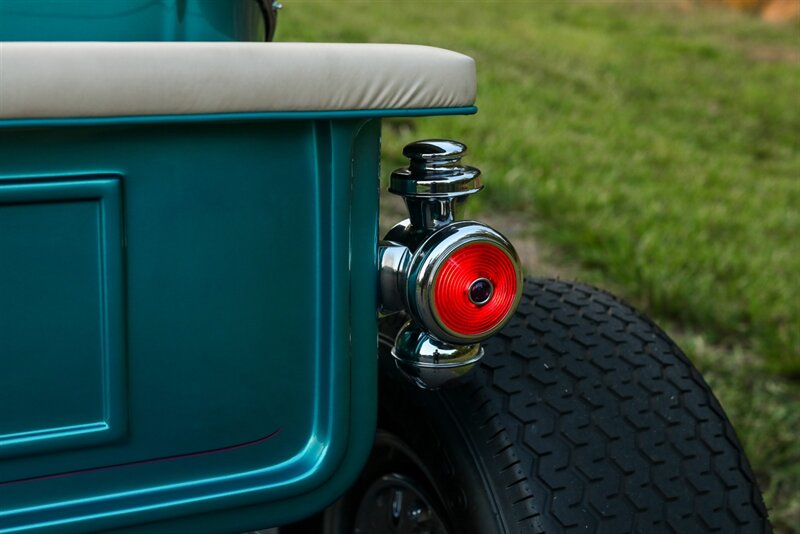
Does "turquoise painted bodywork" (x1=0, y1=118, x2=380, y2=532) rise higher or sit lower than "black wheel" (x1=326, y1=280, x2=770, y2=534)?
higher

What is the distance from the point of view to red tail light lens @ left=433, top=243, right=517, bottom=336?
1.21 metres

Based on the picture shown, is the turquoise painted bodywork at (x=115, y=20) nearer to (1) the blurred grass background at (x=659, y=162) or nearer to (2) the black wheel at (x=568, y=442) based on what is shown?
(2) the black wheel at (x=568, y=442)

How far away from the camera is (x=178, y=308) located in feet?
3.77

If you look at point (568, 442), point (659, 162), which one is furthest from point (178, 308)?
point (659, 162)

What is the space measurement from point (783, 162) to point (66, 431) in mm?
5644

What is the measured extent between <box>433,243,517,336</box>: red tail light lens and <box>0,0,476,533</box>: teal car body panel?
0.10 meters

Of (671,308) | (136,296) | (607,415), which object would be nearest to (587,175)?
(671,308)

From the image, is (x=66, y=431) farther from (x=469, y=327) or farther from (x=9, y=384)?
(x=469, y=327)

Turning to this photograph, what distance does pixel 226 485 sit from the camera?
125 centimetres

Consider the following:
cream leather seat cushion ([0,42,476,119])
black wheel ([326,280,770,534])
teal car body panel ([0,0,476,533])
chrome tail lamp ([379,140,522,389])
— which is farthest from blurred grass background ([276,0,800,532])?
cream leather seat cushion ([0,42,476,119])

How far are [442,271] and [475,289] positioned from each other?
5 cm

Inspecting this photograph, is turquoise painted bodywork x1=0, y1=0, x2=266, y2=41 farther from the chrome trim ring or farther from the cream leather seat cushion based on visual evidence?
the chrome trim ring

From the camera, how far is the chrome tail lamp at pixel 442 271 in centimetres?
121

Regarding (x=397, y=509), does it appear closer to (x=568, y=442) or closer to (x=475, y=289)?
(x=568, y=442)
